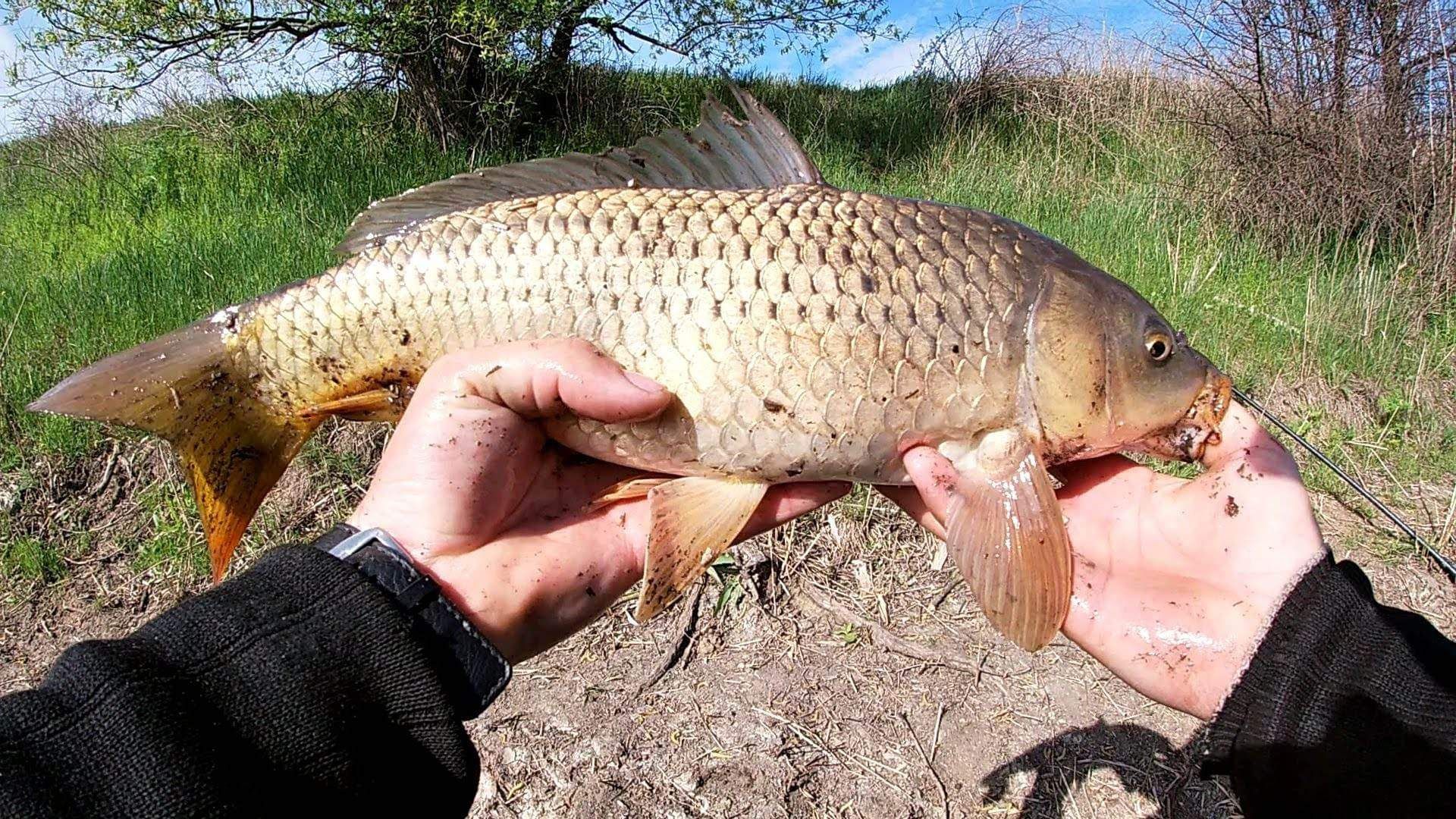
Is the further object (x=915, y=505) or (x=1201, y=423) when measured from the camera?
(x=915, y=505)

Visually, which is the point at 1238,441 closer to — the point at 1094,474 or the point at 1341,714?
the point at 1094,474

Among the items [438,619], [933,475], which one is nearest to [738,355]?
[933,475]

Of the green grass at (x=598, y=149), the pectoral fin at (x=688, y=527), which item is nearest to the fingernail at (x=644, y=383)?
the pectoral fin at (x=688, y=527)

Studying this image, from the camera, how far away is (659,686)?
3.35 m

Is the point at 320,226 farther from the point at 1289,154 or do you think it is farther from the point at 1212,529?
the point at 1289,154

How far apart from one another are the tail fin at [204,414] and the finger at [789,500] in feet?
3.73

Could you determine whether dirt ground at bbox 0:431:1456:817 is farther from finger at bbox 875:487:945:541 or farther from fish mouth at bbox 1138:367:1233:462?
fish mouth at bbox 1138:367:1233:462

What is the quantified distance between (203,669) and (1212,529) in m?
1.95

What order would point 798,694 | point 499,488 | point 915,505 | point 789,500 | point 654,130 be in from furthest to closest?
point 654,130 < point 798,694 < point 915,505 < point 789,500 < point 499,488

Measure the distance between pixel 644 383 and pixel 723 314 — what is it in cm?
23

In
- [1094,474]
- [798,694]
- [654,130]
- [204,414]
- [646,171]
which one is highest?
[646,171]

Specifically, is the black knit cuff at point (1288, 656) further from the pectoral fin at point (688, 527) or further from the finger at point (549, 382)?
the finger at point (549, 382)

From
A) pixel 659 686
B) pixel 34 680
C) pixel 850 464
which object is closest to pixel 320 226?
pixel 34 680

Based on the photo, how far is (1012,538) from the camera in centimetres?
191
